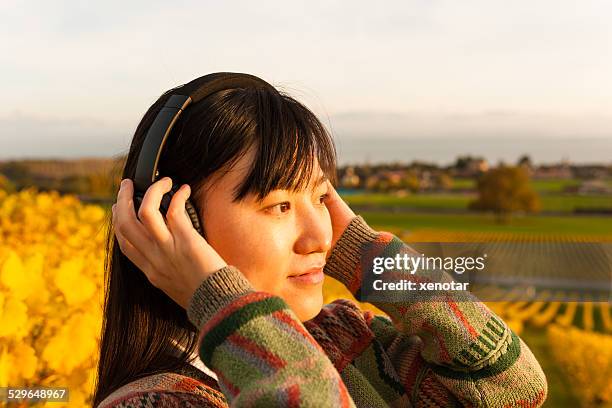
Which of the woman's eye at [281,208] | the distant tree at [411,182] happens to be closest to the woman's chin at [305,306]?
the woman's eye at [281,208]

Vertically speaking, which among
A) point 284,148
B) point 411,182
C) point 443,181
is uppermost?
point 284,148

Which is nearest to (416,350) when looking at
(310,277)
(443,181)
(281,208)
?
(310,277)

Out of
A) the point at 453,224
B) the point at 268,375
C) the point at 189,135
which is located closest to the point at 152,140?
the point at 189,135

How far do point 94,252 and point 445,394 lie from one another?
4.64 ft

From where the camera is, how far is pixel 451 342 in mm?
1423

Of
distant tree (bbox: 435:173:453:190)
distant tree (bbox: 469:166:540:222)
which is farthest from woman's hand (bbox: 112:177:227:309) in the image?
distant tree (bbox: 435:173:453:190)

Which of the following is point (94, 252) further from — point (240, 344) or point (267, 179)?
point (240, 344)

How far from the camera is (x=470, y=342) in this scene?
143 centimetres

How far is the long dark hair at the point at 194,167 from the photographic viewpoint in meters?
1.15

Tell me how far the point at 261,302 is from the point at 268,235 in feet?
0.64

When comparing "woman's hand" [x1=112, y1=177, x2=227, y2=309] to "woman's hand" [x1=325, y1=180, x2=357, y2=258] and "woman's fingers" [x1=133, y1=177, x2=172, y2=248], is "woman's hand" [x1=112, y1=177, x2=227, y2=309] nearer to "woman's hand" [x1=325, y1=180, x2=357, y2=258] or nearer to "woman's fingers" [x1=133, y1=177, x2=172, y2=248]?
"woman's fingers" [x1=133, y1=177, x2=172, y2=248]

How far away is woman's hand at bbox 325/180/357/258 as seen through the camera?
1518mm

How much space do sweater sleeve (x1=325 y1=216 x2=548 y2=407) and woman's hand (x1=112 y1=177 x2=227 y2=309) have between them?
517mm

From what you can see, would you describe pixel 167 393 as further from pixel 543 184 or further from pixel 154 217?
pixel 543 184
